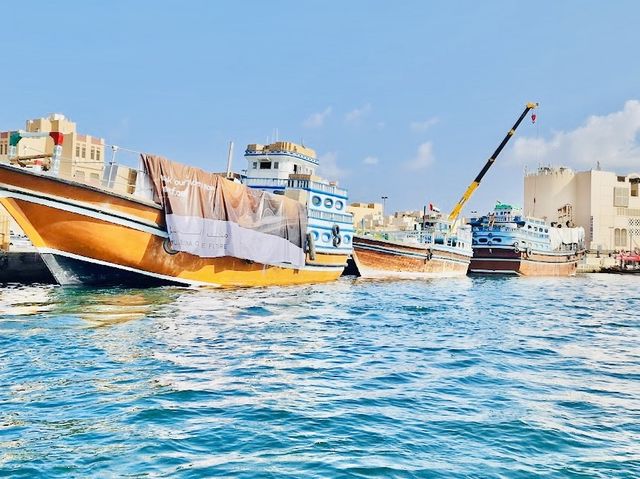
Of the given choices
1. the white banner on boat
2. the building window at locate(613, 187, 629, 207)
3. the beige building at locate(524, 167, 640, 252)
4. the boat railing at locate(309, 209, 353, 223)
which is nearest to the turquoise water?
the white banner on boat

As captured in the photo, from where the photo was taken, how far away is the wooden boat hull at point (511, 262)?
2005 inches

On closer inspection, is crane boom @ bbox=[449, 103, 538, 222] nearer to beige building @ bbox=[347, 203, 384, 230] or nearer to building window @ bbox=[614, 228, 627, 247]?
beige building @ bbox=[347, 203, 384, 230]

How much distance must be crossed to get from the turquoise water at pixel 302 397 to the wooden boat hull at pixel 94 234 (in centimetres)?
401

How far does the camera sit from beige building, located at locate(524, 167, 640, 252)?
78.4 metres

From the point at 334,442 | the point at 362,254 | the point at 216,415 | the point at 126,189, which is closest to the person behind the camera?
the point at 334,442

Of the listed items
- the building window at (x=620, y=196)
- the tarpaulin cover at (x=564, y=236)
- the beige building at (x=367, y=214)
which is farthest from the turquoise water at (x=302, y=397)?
the building window at (x=620, y=196)

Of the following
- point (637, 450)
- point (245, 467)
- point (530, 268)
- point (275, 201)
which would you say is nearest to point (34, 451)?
point (245, 467)

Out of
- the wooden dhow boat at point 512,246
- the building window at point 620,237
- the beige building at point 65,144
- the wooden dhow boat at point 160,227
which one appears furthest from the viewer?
the building window at point 620,237

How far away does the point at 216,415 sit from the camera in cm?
679

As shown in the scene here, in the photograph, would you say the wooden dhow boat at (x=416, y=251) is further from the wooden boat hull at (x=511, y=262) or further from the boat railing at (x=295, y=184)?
the boat railing at (x=295, y=184)

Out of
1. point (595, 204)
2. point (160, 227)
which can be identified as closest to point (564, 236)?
point (595, 204)

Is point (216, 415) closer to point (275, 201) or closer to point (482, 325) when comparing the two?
point (482, 325)

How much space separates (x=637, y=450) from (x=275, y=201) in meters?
20.9

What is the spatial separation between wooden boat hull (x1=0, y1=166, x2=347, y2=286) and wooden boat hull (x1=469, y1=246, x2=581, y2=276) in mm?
35029
